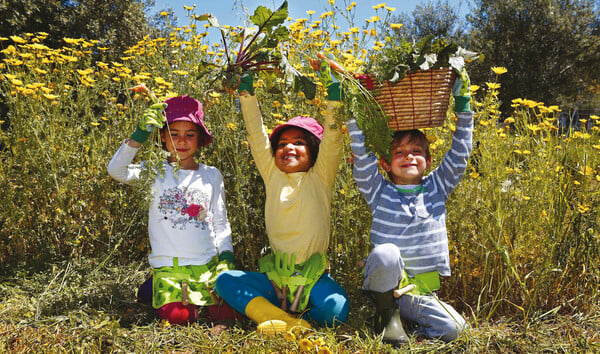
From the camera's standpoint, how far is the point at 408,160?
2.17m

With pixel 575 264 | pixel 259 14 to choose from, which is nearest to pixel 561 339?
pixel 575 264

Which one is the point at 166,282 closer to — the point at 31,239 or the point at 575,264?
the point at 31,239

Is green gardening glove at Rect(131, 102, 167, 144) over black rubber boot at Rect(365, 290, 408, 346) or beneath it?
over

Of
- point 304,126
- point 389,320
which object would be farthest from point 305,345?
point 304,126

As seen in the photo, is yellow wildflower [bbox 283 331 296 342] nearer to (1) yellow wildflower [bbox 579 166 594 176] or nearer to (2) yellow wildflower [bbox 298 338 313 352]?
(2) yellow wildflower [bbox 298 338 313 352]

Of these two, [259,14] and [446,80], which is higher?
[259,14]

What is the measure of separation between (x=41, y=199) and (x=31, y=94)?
0.64 metres

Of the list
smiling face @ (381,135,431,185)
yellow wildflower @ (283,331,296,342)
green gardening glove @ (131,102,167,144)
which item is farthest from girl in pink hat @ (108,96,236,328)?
smiling face @ (381,135,431,185)

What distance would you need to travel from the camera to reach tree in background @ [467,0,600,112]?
11.8 metres

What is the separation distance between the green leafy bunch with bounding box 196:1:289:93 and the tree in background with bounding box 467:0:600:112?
412 inches

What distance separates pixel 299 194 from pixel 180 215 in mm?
579

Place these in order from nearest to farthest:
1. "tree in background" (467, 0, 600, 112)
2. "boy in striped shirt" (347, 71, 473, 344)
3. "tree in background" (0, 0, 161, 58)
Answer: "boy in striped shirt" (347, 71, 473, 344) < "tree in background" (0, 0, 161, 58) < "tree in background" (467, 0, 600, 112)

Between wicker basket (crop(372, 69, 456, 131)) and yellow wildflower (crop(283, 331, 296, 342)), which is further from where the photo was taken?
wicker basket (crop(372, 69, 456, 131))

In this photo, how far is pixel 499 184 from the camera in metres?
2.41
